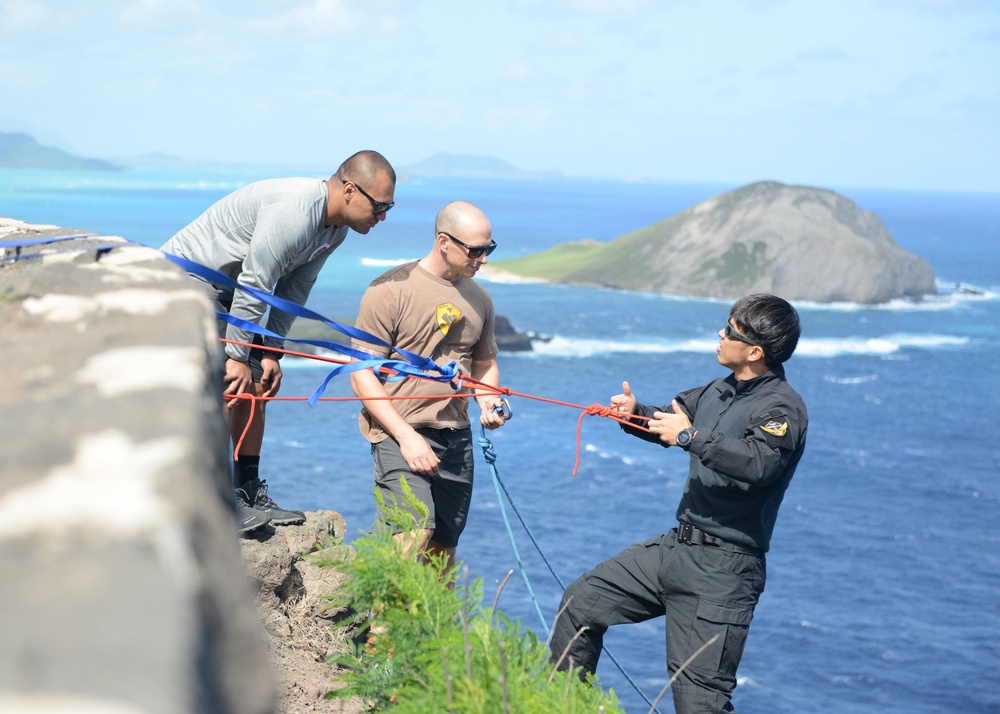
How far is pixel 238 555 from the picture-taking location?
215 cm

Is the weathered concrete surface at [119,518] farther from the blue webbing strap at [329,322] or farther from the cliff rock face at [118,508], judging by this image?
the blue webbing strap at [329,322]

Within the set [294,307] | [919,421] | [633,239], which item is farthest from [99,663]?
[633,239]

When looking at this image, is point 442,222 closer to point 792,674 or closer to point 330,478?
point 792,674

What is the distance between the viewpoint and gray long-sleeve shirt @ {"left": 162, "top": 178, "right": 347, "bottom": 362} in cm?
560

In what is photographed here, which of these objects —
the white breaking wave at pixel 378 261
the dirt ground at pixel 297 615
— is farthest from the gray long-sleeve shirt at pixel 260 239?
the white breaking wave at pixel 378 261

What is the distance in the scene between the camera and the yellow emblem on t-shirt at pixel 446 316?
6.08 metres

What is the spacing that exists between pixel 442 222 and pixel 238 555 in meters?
4.05

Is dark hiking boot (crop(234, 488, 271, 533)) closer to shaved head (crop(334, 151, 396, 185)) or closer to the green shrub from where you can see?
shaved head (crop(334, 151, 396, 185))

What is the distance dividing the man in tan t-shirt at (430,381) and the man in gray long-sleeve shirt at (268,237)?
0.43 m

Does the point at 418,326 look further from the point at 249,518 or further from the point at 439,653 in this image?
the point at 439,653

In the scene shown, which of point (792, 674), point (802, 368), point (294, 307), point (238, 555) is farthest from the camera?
point (802, 368)

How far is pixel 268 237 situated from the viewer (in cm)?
560

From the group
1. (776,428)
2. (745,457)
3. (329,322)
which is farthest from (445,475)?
(776,428)

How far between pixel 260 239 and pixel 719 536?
3033 mm
